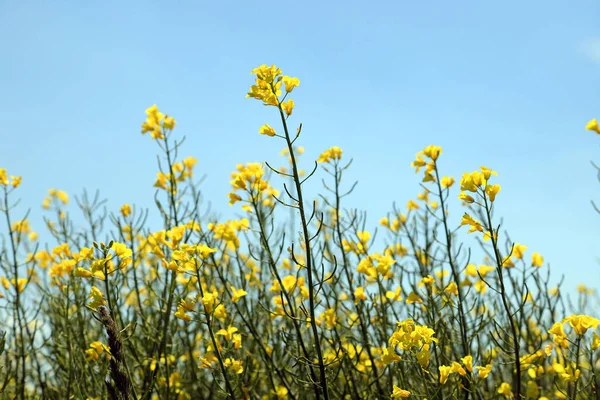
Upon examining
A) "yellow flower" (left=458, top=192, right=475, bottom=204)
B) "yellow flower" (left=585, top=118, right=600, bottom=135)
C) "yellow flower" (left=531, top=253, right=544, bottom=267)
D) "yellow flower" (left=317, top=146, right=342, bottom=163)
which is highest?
"yellow flower" (left=317, top=146, right=342, bottom=163)

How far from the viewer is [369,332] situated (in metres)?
4.09

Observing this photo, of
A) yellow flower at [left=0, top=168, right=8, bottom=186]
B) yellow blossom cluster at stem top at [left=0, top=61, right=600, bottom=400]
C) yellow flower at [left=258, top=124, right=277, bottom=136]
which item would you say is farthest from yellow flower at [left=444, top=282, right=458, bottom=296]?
yellow flower at [left=0, top=168, right=8, bottom=186]

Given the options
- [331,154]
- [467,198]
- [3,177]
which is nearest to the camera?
[467,198]

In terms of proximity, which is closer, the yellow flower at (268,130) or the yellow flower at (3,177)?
the yellow flower at (268,130)

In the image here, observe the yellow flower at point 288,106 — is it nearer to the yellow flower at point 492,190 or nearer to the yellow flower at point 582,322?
the yellow flower at point 492,190

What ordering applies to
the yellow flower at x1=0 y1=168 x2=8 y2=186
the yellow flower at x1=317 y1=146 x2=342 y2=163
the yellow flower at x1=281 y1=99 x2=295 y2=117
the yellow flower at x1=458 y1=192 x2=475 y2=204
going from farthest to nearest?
the yellow flower at x1=0 y1=168 x2=8 y2=186
the yellow flower at x1=317 y1=146 x2=342 y2=163
the yellow flower at x1=458 y1=192 x2=475 y2=204
the yellow flower at x1=281 y1=99 x2=295 y2=117

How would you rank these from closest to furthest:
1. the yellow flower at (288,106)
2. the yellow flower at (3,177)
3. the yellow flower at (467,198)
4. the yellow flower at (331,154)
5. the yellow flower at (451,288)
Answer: the yellow flower at (288,106) < the yellow flower at (467,198) < the yellow flower at (451,288) < the yellow flower at (331,154) < the yellow flower at (3,177)

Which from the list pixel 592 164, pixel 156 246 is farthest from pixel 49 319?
pixel 592 164

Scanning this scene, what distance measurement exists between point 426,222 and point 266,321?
4.75 ft

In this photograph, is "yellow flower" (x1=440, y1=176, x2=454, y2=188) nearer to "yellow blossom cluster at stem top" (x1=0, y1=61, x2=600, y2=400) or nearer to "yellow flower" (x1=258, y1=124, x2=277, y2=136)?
"yellow blossom cluster at stem top" (x1=0, y1=61, x2=600, y2=400)

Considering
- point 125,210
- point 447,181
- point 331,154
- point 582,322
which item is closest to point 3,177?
point 125,210

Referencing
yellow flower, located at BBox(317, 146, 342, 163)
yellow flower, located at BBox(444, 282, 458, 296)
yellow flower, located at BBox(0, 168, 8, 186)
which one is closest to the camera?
yellow flower, located at BBox(444, 282, 458, 296)

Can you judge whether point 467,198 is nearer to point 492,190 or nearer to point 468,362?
point 492,190

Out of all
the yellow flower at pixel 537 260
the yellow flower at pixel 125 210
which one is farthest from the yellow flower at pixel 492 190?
the yellow flower at pixel 125 210
